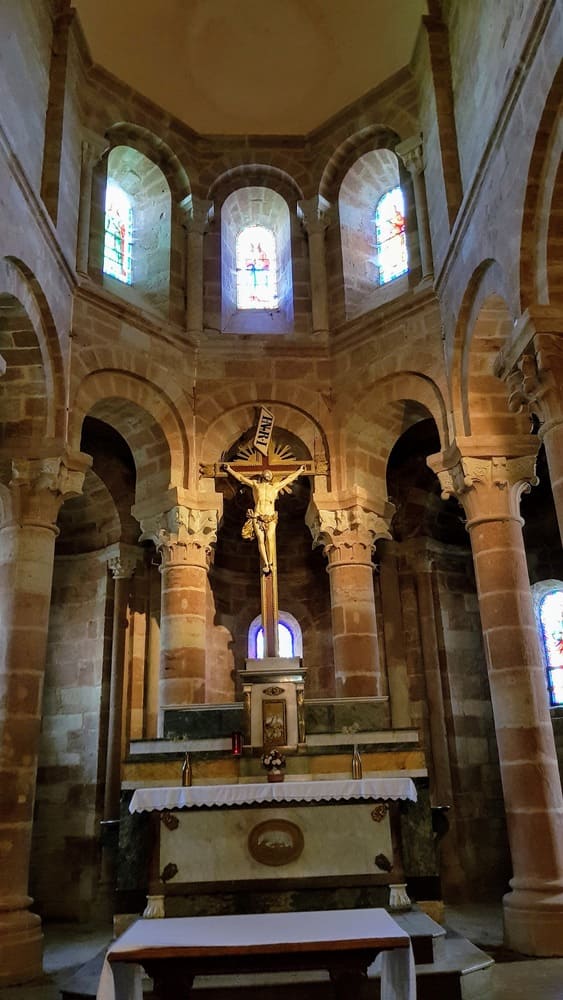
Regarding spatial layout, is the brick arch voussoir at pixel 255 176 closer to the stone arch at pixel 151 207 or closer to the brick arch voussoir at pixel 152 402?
the stone arch at pixel 151 207

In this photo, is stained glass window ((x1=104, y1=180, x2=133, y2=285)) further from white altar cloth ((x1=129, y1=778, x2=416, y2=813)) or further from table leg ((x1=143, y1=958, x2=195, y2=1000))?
table leg ((x1=143, y1=958, x2=195, y2=1000))

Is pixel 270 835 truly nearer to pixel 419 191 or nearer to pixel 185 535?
pixel 185 535

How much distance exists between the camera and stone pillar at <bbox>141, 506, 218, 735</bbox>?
11.6 metres

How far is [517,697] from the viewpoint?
980 centimetres

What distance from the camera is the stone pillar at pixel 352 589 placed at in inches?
469

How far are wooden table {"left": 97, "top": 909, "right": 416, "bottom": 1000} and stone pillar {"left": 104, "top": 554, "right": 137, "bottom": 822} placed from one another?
27.0 feet

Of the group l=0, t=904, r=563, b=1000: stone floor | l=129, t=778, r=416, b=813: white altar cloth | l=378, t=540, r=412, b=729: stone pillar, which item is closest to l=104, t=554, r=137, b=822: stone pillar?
l=0, t=904, r=563, b=1000: stone floor

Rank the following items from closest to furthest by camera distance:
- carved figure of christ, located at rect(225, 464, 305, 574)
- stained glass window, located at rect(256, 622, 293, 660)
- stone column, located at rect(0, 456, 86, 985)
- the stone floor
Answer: the stone floor
stone column, located at rect(0, 456, 86, 985)
carved figure of christ, located at rect(225, 464, 305, 574)
stained glass window, located at rect(256, 622, 293, 660)

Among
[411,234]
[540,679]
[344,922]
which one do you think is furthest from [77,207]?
[344,922]

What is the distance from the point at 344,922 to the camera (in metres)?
4.87

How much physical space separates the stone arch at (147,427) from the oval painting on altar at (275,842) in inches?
234

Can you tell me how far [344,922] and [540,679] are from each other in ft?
18.7

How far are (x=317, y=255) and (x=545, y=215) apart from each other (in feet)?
21.1

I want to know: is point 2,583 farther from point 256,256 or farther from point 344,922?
point 256,256
